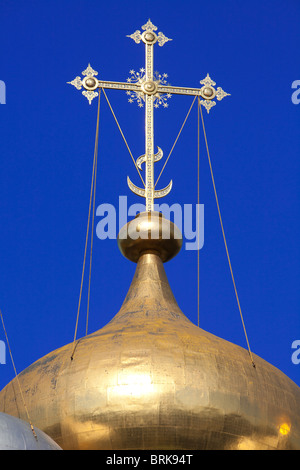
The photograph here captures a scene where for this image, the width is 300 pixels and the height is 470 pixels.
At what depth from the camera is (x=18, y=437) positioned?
15.2m

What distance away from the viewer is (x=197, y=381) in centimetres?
1942

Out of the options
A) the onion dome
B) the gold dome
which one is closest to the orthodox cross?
the gold dome

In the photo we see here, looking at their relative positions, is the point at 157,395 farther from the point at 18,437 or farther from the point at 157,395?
the point at 18,437

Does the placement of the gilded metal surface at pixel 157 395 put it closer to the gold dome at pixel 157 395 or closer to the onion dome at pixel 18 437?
the gold dome at pixel 157 395

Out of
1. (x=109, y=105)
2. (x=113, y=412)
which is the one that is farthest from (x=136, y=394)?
(x=109, y=105)

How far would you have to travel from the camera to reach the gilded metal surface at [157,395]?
19.0 m

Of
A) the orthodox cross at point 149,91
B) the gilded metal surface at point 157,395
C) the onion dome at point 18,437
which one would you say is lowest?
the onion dome at point 18,437

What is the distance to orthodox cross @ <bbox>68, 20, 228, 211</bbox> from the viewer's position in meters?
24.6

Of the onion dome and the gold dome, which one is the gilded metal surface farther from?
the onion dome

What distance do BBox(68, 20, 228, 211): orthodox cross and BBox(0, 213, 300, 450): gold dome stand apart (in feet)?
15.2

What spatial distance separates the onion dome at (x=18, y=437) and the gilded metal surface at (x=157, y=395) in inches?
133

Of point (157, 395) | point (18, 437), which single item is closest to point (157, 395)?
point (157, 395)

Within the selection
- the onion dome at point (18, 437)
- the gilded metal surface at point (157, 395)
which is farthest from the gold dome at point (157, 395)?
the onion dome at point (18, 437)
